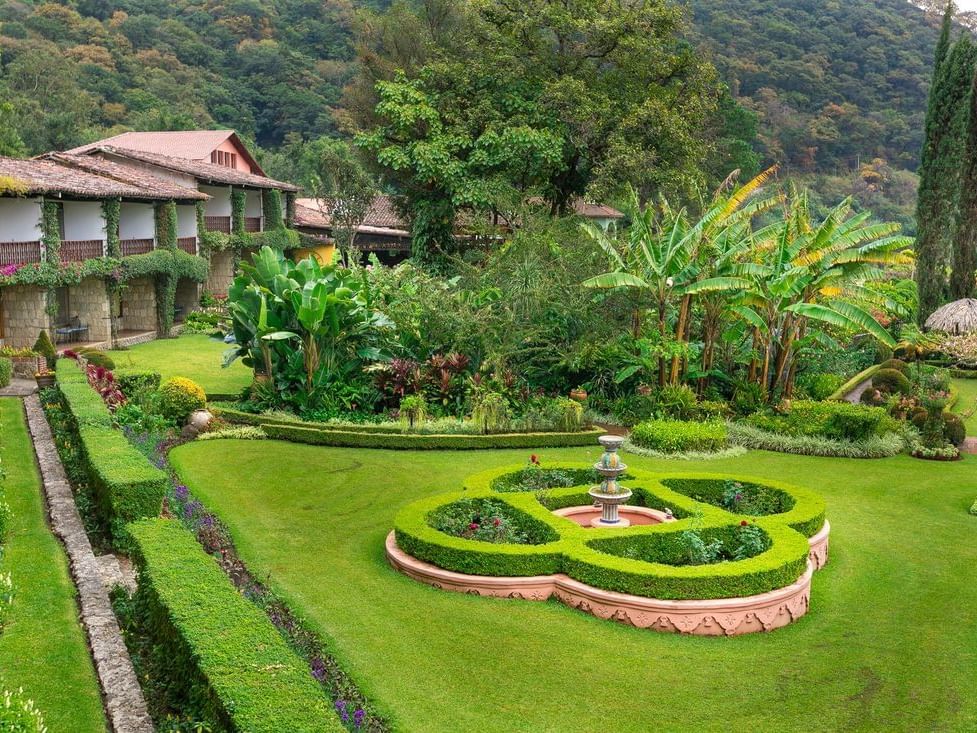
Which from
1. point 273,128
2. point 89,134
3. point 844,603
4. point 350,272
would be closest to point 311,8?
point 273,128

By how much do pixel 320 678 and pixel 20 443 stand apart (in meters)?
11.0

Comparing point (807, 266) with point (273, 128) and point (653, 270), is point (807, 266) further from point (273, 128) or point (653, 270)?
point (273, 128)

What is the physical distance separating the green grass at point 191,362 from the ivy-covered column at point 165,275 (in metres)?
0.93

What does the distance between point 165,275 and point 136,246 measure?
136cm

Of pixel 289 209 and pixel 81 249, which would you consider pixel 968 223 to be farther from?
pixel 289 209

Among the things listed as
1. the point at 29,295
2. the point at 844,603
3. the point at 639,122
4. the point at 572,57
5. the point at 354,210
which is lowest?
the point at 844,603

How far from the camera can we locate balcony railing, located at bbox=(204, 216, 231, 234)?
1577 inches

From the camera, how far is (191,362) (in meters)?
A: 27.5

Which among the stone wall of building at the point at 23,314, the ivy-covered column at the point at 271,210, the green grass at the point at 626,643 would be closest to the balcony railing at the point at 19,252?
the stone wall of building at the point at 23,314

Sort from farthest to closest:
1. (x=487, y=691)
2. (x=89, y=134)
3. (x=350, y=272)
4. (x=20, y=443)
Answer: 1. (x=89, y=134)
2. (x=350, y=272)
3. (x=20, y=443)
4. (x=487, y=691)

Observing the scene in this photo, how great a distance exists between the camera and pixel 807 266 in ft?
64.2

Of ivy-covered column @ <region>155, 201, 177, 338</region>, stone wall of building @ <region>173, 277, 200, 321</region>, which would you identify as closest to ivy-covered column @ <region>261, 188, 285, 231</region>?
stone wall of building @ <region>173, 277, 200, 321</region>

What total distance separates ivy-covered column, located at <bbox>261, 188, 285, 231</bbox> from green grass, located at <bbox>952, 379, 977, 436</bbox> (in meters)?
28.9

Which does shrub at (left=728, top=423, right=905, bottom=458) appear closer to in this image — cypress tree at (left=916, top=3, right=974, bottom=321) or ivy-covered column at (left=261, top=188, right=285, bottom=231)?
cypress tree at (left=916, top=3, right=974, bottom=321)
